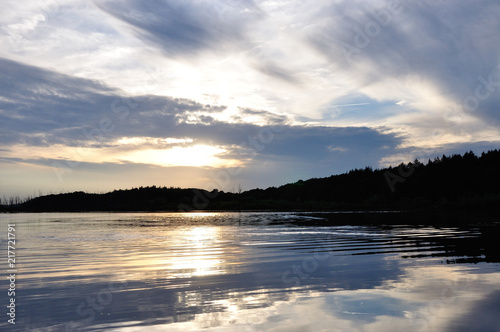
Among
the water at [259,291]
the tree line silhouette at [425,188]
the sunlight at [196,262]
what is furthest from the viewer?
the tree line silhouette at [425,188]

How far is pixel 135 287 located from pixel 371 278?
8041 mm

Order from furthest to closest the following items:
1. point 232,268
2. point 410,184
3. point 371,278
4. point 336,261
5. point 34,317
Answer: point 410,184 → point 336,261 → point 232,268 → point 371,278 → point 34,317

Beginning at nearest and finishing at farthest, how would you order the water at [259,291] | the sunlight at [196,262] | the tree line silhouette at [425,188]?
the water at [259,291] < the sunlight at [196,262] < the tree line silhouette at [425,188]

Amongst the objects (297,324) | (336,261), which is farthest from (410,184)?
(297,324)

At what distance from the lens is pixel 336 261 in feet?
62.1

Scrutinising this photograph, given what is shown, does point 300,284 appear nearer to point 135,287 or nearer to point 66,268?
point 135,287

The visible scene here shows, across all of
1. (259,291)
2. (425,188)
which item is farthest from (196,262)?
(425,188)

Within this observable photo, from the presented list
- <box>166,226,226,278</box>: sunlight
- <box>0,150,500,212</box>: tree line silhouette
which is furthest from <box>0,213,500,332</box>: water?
<box>0,150,500,212</box>: tree line silhouette

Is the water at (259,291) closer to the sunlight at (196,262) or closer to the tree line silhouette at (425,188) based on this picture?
the sunlight at (196,262)

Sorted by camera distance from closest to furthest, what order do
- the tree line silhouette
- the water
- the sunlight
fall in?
the water
the sunlight
the tree line silhouette

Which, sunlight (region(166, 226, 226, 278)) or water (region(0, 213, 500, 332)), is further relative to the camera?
sunlight (region(166, 226, 226, 278))

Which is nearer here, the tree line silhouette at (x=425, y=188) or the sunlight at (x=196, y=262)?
the sunlight at (x=196, y=262)

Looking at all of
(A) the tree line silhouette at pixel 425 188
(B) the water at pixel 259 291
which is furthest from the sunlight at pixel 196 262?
(A) the tree line silhouette at pixel 425 188

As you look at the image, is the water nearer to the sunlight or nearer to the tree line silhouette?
the sunlight
